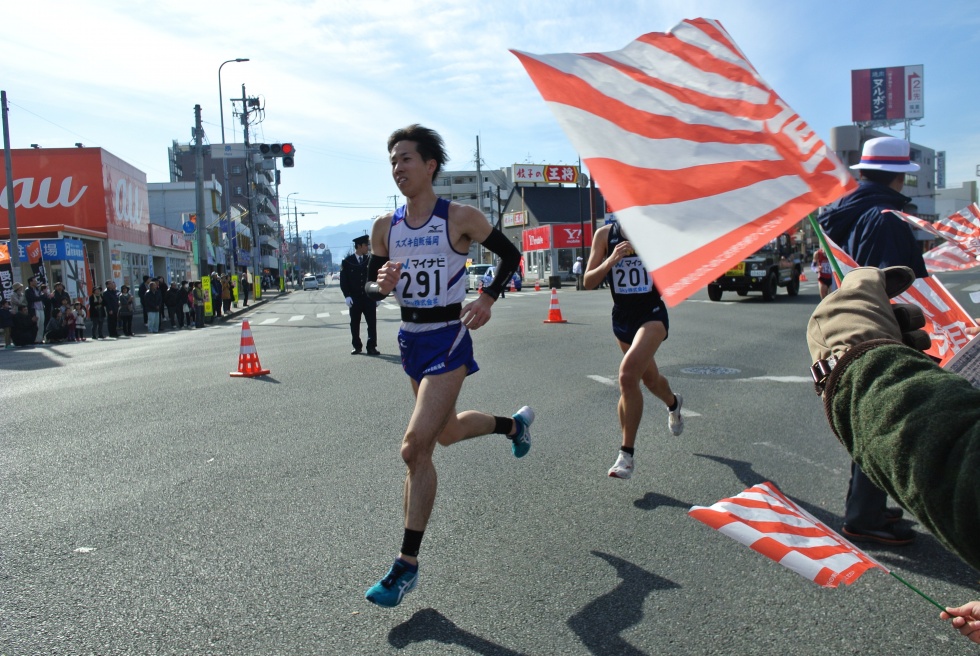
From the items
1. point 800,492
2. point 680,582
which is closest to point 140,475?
point 680,582

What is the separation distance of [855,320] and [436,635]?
2.09m

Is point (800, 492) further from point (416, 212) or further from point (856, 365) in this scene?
point (856, 365)

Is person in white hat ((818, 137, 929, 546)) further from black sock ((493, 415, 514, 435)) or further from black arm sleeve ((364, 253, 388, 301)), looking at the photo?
black arm sleeve ((364, 253, 388, 301))

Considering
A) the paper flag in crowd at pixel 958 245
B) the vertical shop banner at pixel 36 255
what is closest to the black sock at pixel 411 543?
the paper flag in crowd at pixel 958 245

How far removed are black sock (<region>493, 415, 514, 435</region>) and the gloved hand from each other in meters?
2.96

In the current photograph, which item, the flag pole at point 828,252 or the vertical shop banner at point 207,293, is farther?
the vertical shop banner at point 207,293

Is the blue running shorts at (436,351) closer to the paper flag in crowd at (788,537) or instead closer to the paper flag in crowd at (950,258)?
the paper flag in crowd at (788,537)

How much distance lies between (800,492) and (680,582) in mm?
1620

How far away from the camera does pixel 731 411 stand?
688 cm

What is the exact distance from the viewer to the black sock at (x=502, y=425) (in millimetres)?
4446

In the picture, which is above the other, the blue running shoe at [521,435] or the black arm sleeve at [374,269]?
the black arm sleeve at [374,269]

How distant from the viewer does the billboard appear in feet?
317

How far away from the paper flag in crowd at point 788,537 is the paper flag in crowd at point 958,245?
376cm

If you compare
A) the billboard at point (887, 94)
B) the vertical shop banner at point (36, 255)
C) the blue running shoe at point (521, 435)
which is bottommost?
the blue running shoe at point (521, 435)
